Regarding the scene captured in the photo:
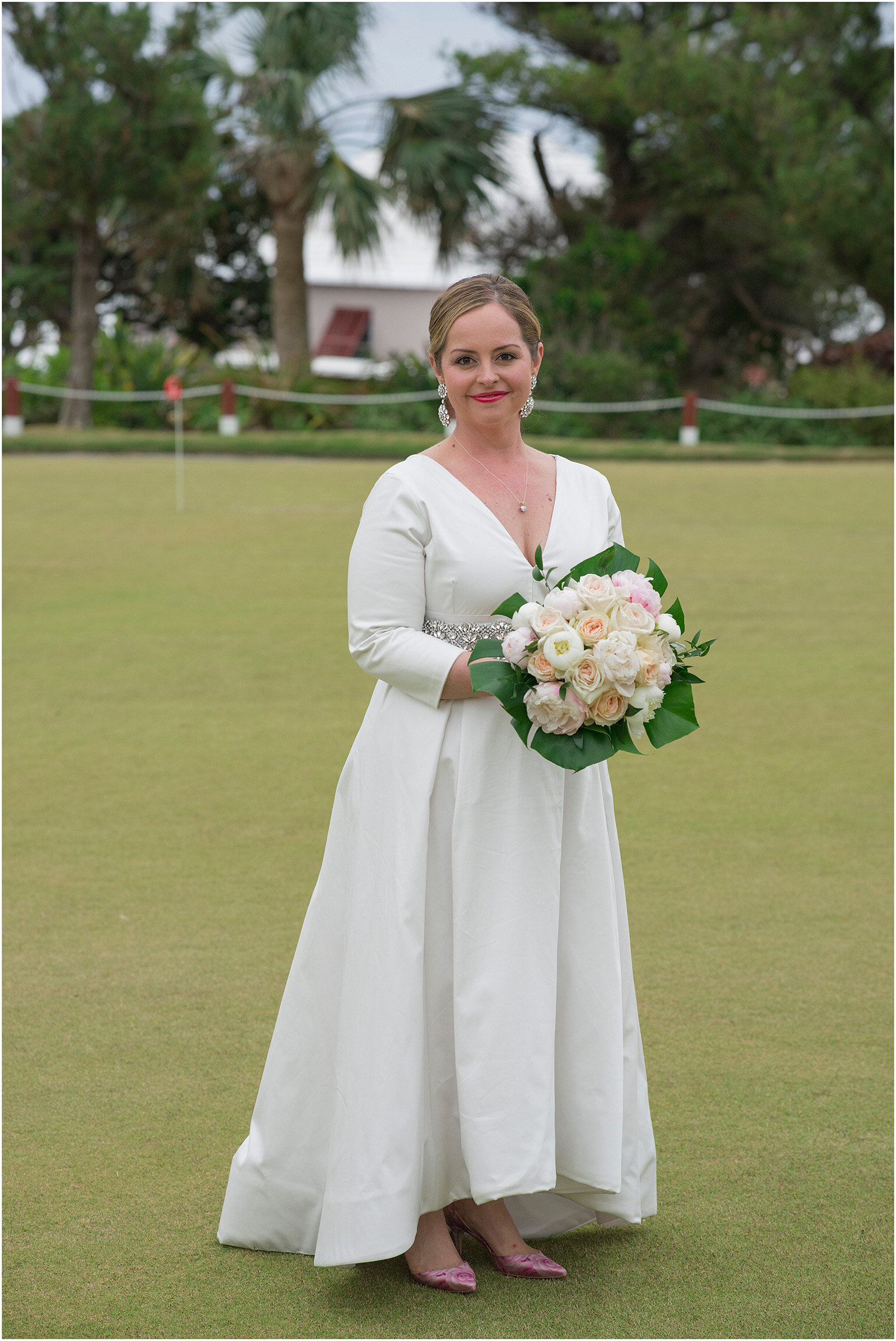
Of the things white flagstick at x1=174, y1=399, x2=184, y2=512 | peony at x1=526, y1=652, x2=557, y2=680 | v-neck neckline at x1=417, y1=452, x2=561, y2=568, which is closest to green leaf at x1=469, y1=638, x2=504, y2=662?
peony at x1=526, y1=652, x2=557, y2=680

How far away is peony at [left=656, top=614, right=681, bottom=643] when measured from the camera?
8.43 feet

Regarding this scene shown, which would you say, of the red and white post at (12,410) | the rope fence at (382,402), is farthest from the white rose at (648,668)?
the red and white post at (12,410)

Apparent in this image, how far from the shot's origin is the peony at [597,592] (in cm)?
254

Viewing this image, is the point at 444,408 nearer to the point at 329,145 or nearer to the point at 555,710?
the point at 555,710

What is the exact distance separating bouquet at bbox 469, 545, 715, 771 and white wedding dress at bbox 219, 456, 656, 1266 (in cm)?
17

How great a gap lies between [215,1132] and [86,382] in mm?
25964

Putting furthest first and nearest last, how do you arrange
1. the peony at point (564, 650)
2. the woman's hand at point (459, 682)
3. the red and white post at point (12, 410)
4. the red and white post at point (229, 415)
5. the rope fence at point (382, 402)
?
the rope fence at point (382, 402) < the red and white post at point (12, 410) < the red and white post at point (229, 415) < the woman's hand at point (459, 682) < the peony at point (564, 650)

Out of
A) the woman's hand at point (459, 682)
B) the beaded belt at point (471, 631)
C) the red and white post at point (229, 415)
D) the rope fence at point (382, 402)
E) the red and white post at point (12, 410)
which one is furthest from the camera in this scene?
the rope fence at point (382, 402)

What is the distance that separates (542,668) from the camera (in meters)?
2.49

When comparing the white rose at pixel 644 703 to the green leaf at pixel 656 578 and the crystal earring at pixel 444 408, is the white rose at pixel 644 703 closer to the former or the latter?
the green leaf at pixel 656 578

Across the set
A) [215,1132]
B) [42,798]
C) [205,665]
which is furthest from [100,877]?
[205,665]

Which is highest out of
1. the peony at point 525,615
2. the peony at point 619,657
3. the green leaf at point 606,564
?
the green leaf at point 606,564

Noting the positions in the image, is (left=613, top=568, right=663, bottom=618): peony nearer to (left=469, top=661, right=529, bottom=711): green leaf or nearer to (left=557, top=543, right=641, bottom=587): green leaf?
(left=557, top=543, right=641, bottom=587): green leaf

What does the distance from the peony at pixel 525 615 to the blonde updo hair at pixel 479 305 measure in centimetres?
56
